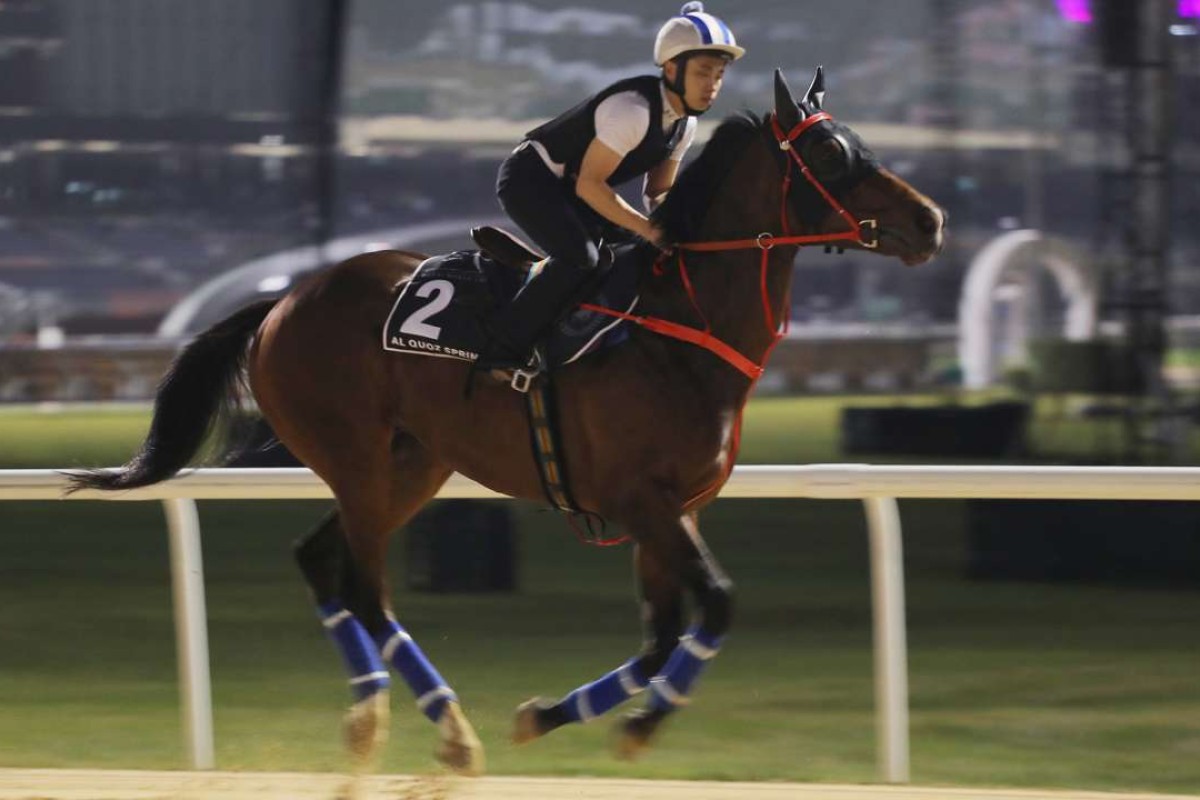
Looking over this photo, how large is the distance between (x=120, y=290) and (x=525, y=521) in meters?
3.91

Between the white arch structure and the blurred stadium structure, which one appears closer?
the blurred stadium structure

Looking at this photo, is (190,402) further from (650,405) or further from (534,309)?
(650,405)

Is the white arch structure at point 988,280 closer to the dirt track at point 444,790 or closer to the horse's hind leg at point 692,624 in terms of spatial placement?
the dirt track at point 444,790

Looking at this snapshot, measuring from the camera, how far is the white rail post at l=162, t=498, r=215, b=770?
4414 mm

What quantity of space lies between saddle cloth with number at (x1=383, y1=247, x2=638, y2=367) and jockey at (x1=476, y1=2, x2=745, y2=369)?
0.05 metres

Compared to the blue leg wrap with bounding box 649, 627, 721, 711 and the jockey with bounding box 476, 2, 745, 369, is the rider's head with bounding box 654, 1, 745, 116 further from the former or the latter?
the blue leg wrap with bounding box 649, 627, 721, 711

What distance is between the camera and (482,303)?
4.09 meters

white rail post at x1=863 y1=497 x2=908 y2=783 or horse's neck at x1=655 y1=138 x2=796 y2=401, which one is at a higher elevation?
horse's neck at x1=655 y1=138 x2=796 y2=401

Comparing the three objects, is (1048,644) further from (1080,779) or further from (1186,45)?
(1186,45)

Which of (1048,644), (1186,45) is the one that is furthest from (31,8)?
(1048,644)

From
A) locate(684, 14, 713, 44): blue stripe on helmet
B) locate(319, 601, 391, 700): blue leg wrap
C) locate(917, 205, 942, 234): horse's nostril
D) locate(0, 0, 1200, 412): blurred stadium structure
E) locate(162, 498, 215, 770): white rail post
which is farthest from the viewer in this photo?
locate(0, 0, 1200, 412): blurred stadium structure

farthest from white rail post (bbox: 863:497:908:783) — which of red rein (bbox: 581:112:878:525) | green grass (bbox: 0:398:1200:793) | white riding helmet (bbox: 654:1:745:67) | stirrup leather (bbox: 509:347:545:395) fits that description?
white riding helmet (bbox: 654:1:745:67)

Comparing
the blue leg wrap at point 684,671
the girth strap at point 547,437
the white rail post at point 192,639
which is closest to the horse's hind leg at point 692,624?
the blue leg wrap at point 684,671

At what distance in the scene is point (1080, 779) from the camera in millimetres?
4535
